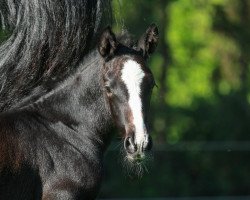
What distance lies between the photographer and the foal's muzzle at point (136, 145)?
6285mm

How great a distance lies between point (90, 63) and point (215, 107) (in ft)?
26.6

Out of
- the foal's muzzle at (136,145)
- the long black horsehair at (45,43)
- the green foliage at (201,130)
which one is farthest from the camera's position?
the green foliage at (201,130)

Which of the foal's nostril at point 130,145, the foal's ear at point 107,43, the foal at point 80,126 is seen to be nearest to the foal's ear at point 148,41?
the foal at point 80,126

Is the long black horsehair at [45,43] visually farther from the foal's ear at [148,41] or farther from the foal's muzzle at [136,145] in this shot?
the foal's muzzle at [136,145]

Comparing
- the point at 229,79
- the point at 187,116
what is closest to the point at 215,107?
the point at 187,116

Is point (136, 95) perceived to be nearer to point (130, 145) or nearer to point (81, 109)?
point (130, 145)

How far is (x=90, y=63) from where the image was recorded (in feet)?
22.2

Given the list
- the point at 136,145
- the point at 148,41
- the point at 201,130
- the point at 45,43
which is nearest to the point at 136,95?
the point at 136,145

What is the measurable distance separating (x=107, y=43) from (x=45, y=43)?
2.19 feet

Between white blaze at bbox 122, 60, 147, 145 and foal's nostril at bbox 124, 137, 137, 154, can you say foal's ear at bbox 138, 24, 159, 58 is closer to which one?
white blaze at bbox 122, 60, 147, 145

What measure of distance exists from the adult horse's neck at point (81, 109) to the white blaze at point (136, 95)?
1.16 ft

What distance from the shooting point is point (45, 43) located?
7055 mm

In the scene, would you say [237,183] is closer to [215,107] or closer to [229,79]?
[215,107]

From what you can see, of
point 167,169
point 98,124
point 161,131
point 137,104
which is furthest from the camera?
point 161,131
